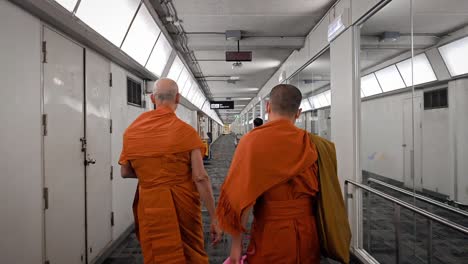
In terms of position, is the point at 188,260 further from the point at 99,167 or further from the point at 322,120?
the point at 322,120

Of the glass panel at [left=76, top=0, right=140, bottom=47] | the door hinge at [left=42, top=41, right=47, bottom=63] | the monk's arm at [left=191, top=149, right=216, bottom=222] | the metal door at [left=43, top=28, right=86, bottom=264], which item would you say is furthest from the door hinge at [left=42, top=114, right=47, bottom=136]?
the monk's arm at [left=191, top=149, right=216, bottom=222]

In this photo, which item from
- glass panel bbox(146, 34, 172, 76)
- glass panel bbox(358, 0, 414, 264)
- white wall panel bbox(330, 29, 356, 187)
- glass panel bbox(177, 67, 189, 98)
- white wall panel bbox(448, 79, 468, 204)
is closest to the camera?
white wall panel bbox(330, 29, 356, 187)

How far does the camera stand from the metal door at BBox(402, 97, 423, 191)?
20.4 feet

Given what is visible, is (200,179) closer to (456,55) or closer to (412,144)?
(456,55)

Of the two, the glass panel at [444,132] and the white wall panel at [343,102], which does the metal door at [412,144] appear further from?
the white wall panel at [343,102]

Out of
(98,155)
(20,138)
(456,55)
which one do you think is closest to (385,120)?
(456,55)

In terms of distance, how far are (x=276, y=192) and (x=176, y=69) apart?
6494mm

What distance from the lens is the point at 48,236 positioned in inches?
84.5

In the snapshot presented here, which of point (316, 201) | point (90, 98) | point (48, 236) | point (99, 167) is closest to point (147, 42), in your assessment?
point (90, 98)

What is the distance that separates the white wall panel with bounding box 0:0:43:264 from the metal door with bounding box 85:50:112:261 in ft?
2.71

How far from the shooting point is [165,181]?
172 centimetres

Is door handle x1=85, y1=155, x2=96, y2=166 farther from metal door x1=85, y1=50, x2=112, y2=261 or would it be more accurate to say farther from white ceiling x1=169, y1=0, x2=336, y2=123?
white ceiling x1=169, y1=0, x2=336, y2=123

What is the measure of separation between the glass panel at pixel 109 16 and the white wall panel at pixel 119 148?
526mm

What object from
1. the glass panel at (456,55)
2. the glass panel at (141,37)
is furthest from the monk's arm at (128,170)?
the glass panel at (456,55)
